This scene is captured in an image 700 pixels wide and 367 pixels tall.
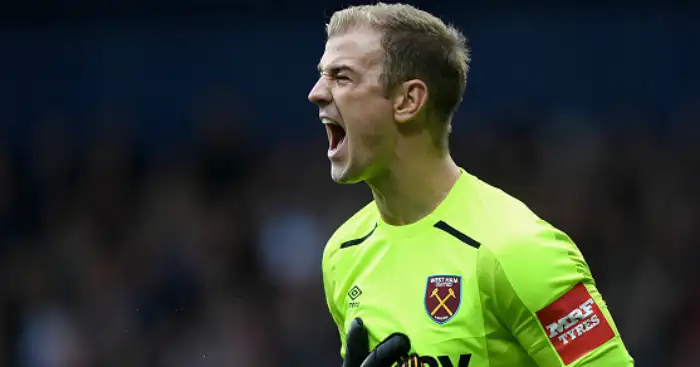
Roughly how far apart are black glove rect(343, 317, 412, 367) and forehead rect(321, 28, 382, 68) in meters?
0.68

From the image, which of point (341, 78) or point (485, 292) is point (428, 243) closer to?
point (485, 292)

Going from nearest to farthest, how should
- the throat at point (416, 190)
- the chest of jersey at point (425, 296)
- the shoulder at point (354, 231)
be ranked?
the chest of jersey at point (425, 296) < the throat at point (416, 190) < the shoulder at point (354, 231)

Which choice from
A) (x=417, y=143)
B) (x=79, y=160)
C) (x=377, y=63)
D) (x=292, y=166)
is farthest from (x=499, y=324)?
(x=79, y=160)

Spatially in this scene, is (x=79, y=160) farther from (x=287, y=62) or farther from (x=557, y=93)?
(x=557, y=93)

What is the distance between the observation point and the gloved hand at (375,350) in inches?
111

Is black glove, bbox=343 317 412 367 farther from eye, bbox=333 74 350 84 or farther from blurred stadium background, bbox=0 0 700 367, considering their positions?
blurred stadium background, bbox=0 0 700 367

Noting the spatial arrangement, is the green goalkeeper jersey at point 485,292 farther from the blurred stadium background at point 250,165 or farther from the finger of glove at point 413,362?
the blurred stadium background at point 250,165

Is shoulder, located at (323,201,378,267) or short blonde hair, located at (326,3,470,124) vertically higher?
short blonde hair, located at (326,3,470,124)

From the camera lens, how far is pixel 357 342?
2.94m

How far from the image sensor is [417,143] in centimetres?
307

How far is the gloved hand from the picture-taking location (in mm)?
2826

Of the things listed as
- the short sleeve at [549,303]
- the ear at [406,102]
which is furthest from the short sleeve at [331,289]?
the short sleeve at [549,303]

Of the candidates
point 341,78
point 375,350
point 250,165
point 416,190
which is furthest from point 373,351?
point 250,165

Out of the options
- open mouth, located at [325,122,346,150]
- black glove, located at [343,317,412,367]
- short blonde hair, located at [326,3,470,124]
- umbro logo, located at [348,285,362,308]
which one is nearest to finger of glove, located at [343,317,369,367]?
black glove, located at [343,317,412,367]
